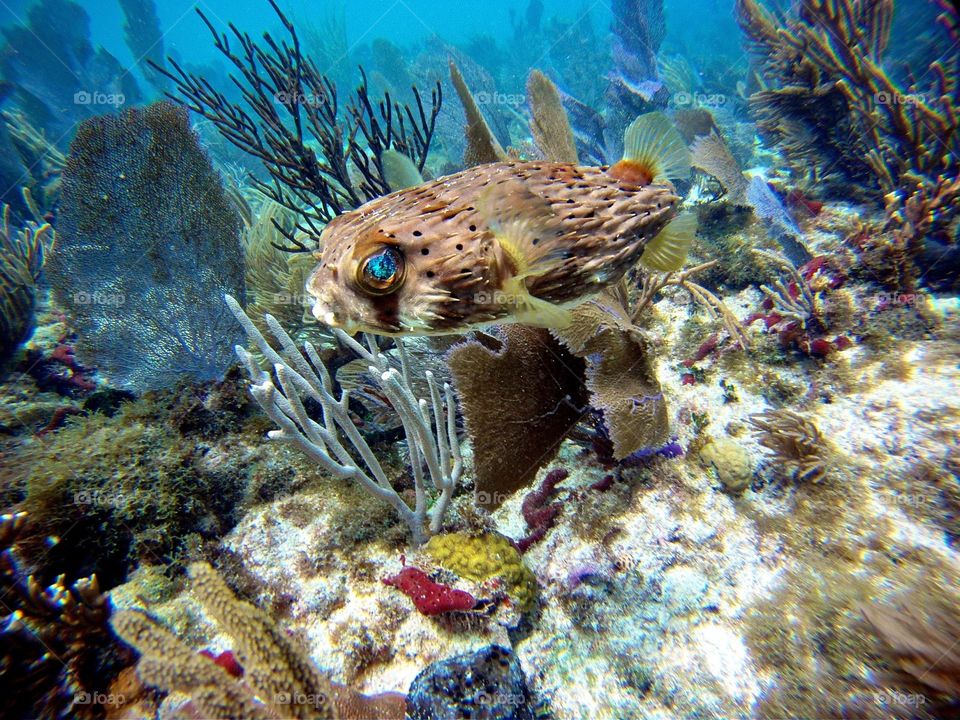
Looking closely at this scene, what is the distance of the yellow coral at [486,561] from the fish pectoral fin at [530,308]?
174cm

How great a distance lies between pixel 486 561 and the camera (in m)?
2.84

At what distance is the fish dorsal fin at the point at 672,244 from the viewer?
2.66 m

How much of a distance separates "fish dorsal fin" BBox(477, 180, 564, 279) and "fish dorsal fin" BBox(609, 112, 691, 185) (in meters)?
1.06

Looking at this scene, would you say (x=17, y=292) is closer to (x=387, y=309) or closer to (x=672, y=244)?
(x=387, y=309)

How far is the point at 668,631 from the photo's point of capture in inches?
101

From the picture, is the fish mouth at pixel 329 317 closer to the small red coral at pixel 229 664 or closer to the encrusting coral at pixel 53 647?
the small red coral at pixel 229 664

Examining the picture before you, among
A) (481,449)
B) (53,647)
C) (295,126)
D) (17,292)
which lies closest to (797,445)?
(481,449)

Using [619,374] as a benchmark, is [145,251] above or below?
above

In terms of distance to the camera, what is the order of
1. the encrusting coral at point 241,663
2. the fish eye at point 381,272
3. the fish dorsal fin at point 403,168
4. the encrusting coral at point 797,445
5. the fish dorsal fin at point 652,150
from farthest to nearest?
the fish dorsal fin at point 403,168, the encrusting coral at point 797,445, the fish dorsal fin at point 652,150, the encrusting coral at point 241,663, the fish eye at point 381,272

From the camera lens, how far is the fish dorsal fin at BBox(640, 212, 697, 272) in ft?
8.74

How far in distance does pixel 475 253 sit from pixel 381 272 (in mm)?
439

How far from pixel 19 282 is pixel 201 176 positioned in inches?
152

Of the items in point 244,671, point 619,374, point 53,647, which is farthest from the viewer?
point 619,374

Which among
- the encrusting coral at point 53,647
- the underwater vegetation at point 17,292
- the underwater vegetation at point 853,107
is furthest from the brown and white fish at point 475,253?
the underwater vegetation at point 17,292
